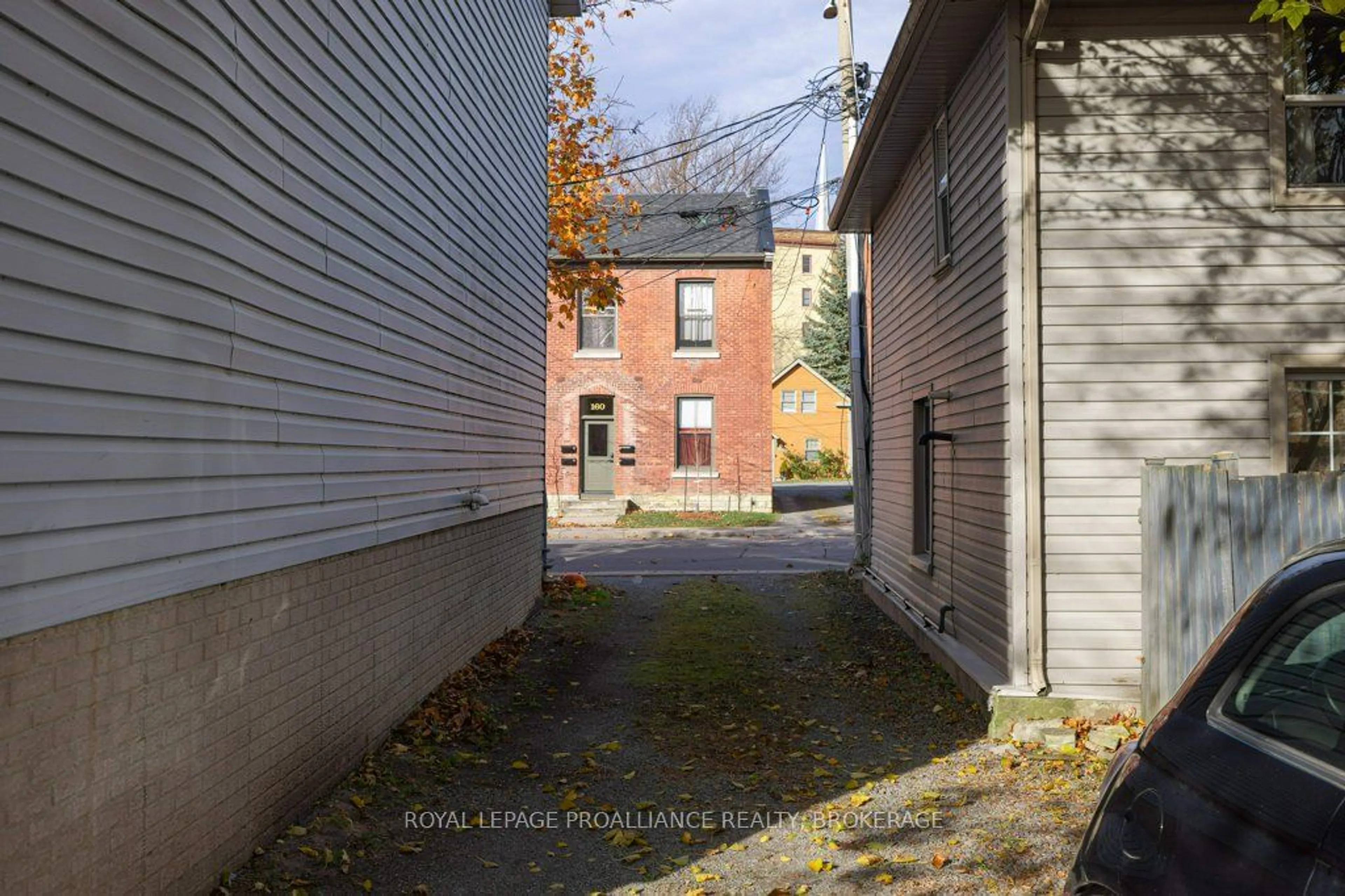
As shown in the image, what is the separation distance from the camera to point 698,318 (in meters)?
29.6

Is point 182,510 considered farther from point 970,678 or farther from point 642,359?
point 642,359

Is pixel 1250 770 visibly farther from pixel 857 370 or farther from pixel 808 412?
pixel 808 412

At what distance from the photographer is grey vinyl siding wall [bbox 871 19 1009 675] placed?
7855mm

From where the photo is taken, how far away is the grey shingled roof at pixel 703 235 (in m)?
29.2

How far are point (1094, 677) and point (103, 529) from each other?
19.9ft

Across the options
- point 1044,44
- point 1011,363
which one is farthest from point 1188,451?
point 1044,44

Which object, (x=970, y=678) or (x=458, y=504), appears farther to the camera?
(x=458, y=504)

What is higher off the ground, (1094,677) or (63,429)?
(63,429)

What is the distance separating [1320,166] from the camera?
7543 millimetres

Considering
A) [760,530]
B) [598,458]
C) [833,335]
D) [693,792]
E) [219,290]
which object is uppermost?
[833,335]

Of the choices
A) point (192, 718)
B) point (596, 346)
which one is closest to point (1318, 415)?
point (192, 718)

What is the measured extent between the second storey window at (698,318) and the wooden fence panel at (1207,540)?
22.8 metres

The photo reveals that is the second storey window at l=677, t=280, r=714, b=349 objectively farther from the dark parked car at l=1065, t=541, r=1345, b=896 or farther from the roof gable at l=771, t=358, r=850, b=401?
the roof gable at l=771, t=358, r=850, b=401

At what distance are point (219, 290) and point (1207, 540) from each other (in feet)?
18.2
